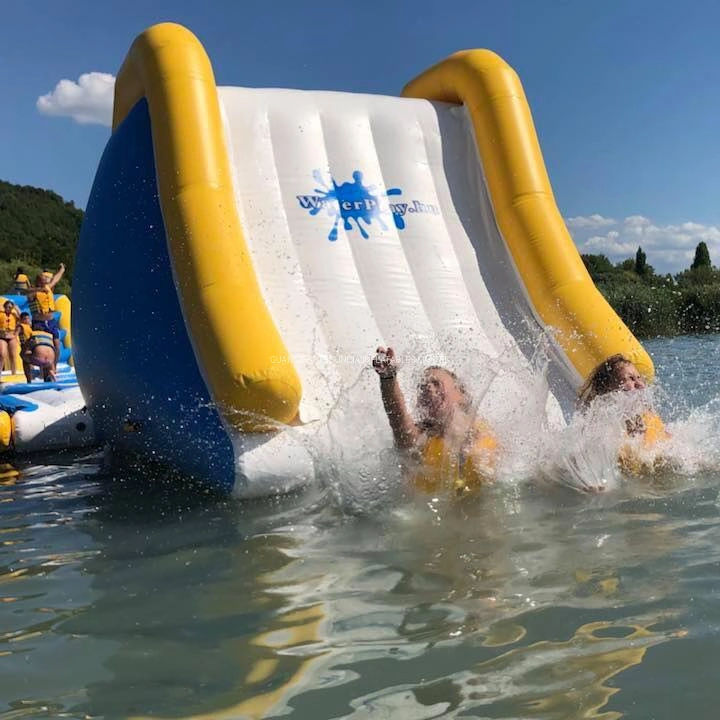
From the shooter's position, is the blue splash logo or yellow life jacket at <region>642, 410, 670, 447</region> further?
the blue splash logo

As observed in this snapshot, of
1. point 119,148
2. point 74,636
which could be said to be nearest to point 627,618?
point 74,636

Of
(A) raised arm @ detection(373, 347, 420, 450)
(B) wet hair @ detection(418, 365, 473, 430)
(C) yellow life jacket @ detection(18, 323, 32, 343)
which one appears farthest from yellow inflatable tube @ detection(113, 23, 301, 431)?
(C) yellow life jacket @ detection(18, 323, 32, 343)

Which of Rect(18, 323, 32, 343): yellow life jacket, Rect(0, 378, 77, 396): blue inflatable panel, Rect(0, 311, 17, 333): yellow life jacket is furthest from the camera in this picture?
Rect(18, 323, 32, 343): yellow life jacket

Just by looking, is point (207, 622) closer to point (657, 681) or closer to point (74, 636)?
point (74, 636)

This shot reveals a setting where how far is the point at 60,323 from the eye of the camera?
8664 mm

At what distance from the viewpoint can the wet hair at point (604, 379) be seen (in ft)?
10.7

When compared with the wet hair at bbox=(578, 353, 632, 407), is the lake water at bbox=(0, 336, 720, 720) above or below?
below

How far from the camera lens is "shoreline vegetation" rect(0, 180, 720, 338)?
14.6m

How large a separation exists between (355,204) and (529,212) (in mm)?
925

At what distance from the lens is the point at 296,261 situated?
3.98 metres

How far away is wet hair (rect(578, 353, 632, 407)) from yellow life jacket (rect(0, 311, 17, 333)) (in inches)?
221

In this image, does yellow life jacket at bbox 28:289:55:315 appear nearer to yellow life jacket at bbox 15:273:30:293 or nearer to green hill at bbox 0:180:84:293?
yellow life jacket at bbox 15:273:30:293

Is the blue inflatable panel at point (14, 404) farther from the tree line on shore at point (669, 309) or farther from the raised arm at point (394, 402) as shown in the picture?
the tree line on shore at point (669, 309)

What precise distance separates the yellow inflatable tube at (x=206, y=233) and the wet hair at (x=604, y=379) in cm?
126
